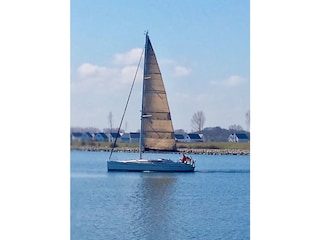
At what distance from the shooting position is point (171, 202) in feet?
12.8

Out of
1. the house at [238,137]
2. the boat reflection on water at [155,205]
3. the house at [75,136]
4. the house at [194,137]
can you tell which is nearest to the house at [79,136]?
the house at [75,136]

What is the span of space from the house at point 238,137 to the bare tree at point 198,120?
172 mm

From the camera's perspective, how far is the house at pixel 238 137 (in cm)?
370

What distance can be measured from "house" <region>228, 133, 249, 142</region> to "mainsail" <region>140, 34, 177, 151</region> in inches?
13.2

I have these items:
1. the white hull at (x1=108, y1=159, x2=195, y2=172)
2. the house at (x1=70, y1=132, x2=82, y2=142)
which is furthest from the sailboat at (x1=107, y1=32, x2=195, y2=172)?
the house at (x1=70, y1=132, x2=82, y2=142)

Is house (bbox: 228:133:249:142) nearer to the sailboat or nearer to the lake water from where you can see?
the lake water

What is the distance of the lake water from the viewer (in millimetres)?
3701

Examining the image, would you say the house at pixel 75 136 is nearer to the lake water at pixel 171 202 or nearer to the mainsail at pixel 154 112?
the lake water at pixel 171 202
